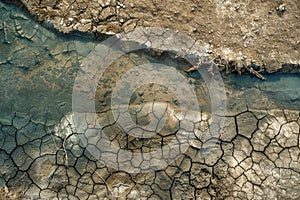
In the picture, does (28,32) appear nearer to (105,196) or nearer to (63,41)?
(63,41)

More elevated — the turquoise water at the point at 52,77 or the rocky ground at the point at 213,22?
the rocky ground at the point at 213,22

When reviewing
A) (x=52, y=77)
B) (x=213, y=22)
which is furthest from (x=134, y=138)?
(x=213, y=22)

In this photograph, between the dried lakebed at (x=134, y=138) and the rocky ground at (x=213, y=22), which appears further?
the rocky ground at (x=213, y=22)

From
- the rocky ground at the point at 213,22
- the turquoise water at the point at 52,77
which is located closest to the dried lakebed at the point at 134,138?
the turquoise water at the point at 52,77

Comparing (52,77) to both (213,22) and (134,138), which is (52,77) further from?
(213,22)

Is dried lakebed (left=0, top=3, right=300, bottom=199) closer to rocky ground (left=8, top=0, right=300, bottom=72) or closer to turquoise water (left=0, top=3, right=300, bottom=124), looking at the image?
turquoise water (left=0, top=3, right=300, bottom=124)

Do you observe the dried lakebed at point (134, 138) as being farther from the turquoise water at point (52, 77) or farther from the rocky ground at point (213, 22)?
the rocky ground at point (213, 22)

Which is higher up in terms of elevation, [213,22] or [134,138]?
[213,22]
